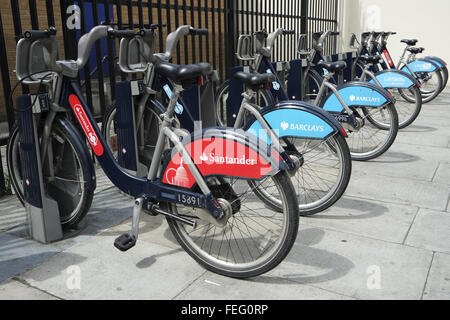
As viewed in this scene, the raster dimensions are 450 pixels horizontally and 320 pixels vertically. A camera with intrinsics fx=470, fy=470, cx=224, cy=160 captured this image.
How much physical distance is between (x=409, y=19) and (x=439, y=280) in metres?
10.2

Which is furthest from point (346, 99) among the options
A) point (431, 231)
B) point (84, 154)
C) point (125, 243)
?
point (125, 243)

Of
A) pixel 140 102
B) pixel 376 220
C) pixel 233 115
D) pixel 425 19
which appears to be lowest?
pixel 376 220

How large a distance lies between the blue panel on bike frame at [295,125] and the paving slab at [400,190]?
878 millimetres

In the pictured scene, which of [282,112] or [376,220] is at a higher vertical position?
[282,112]

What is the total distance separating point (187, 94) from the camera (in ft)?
13.8

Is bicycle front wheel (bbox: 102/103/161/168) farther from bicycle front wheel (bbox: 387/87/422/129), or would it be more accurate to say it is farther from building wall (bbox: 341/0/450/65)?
building wall (bbox: 341/0/450/65)

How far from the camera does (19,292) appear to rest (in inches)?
103

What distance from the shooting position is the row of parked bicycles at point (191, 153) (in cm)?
258

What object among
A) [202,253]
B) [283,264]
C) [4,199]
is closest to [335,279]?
[283,264]

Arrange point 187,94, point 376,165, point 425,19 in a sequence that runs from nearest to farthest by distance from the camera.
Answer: point 187,94, point 376,165, point 425,19

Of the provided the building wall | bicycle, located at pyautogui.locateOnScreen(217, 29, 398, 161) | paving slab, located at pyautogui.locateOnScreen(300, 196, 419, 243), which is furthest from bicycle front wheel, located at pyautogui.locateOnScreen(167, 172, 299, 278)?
the building wall

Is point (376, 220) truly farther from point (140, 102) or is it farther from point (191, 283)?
point (140, 102)

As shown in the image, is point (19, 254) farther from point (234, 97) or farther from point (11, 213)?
point (234, 97)
